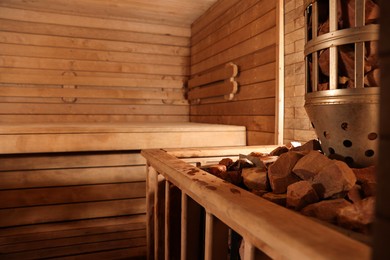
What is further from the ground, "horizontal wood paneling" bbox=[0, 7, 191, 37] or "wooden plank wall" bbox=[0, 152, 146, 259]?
"horizontal wood paneling" bbox=[0, 7, 191, 37]

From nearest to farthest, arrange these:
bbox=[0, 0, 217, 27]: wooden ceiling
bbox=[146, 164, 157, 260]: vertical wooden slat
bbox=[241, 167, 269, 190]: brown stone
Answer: bbox=[241, 167, 269, 190]: brown stone
bbox=[146, 164, 157, 260]: vertical wooden slat
bbox=[0, 0, 217, 27]: wooden ceiling

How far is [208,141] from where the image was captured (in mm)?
2844

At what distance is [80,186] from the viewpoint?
284 centimetres

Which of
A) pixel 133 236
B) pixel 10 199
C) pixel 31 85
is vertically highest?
pixel 31 85

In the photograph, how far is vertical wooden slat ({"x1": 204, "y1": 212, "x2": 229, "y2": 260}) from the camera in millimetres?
970

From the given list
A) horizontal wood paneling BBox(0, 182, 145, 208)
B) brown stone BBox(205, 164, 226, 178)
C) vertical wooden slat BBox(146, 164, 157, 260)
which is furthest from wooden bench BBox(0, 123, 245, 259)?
brown stone BBox(205, 164, 226, 178)

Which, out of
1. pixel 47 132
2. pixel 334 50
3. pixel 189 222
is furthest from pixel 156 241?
pixel 47 132

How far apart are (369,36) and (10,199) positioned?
293 centimetres

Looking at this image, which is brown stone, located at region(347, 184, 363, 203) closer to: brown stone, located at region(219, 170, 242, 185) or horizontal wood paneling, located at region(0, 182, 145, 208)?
brown stone, located at region(219, 170, 242, 185)

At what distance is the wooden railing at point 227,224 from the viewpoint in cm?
54

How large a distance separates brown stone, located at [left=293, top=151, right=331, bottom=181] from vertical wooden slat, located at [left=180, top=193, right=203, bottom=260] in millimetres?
437

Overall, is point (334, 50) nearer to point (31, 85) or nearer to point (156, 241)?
point (156, 241)

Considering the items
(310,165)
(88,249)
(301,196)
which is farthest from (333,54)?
(88,249)

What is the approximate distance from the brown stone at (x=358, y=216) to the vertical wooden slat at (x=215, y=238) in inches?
14.4
